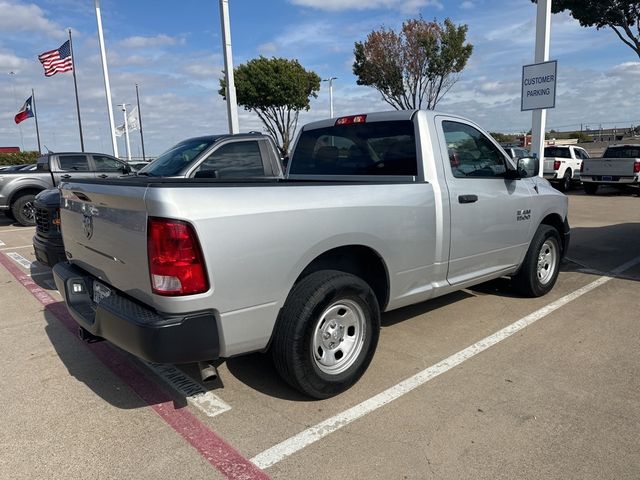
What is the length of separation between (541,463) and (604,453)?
38 centimetres

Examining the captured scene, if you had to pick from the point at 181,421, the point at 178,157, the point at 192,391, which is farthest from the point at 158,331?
the point at 178,157

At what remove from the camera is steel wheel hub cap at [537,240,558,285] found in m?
5.30

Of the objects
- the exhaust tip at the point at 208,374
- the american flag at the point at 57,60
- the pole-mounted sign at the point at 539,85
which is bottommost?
the exhaust tip at the point at 208,374

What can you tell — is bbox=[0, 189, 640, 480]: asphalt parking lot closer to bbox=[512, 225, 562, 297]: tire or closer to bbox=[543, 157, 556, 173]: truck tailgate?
bbox=[512, 225, 562, 297]: tire

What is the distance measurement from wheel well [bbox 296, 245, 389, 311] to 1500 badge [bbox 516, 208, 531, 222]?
186cm

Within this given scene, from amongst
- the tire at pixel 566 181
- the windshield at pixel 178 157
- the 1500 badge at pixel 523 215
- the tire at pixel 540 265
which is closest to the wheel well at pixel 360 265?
the 1500 badge at pixel 523 215

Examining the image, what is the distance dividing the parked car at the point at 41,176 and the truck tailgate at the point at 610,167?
14921 mm

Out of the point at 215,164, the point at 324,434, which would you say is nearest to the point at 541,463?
the point at 324,434

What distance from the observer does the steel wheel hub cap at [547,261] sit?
5.30 metres

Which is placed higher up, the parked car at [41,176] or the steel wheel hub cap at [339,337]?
the parked car at [41,176]

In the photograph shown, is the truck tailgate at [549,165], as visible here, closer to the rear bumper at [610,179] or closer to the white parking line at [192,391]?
the rear bumper at [610,179]

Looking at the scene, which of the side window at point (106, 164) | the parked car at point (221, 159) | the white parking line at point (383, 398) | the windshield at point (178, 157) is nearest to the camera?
the white parking line at point (383, 398)

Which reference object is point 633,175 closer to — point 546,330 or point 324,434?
point 546,330

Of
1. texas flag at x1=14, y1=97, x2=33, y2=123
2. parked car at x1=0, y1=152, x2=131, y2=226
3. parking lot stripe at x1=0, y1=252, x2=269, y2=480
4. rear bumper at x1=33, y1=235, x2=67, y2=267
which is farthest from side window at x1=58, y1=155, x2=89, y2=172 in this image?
texas flag at x1=14, y1=97, x2=33, y2=123
